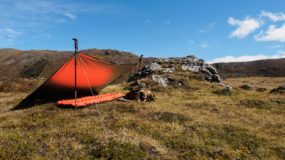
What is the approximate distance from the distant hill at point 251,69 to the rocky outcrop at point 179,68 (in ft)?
211

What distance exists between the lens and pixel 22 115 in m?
8.18

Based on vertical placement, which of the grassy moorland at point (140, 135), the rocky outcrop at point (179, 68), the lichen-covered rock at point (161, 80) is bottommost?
the grassy moorland at point (140, 135)

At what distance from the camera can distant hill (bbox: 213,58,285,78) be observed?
82875 millimetres

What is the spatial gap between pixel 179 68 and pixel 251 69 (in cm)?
9311

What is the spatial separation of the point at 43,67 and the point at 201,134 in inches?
4748

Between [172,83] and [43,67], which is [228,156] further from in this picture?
[43,67]

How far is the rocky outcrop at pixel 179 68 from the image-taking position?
2291 cm

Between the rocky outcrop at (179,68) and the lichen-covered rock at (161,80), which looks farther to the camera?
the rocky outcrop at (179,68)

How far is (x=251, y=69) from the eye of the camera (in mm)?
95562

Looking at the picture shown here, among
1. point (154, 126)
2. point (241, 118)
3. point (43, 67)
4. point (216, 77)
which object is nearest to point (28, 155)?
point (154, 126)

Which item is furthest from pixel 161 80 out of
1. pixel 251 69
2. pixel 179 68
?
pixel 251 69

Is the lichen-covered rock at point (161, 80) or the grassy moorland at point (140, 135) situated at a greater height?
the lichen-covered rock at point (161, 80)

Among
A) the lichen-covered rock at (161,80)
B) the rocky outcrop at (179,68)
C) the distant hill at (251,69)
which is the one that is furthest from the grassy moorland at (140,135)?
the distant hill at (251,69)

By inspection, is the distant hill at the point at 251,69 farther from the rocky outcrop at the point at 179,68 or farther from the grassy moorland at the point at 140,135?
the grassy moorland at the point at 140,135
